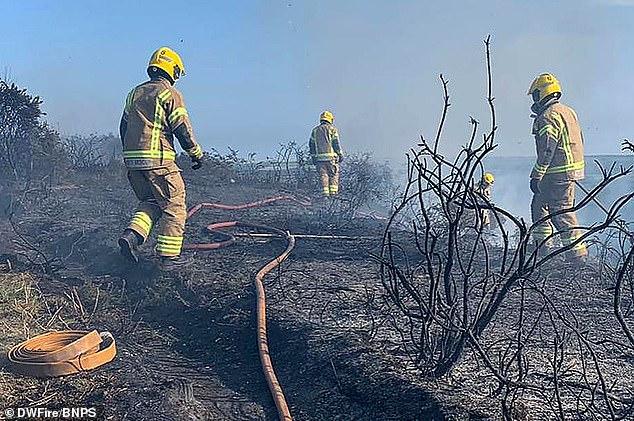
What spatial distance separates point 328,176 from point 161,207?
6837mm

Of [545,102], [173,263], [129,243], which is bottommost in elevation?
[173,263]

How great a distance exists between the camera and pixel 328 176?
510 inches

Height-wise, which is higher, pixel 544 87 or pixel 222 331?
pixel 544 87

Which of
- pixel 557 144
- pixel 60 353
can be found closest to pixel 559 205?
pixel 557 144

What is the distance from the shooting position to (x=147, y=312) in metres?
5.59

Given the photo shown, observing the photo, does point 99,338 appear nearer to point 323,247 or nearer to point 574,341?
point 574,341

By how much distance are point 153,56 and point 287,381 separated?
388cm

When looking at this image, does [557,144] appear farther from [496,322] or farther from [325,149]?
[325,149]

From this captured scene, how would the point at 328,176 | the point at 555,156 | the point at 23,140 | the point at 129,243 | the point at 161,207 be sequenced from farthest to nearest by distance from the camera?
the point at 328,176
the point at 23,140
the point at 555,156
the point at 161,207
the point at 129,243

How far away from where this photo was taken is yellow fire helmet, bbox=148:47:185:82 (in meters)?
6.42

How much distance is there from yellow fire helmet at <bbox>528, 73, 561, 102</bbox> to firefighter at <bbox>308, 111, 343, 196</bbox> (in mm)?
5505

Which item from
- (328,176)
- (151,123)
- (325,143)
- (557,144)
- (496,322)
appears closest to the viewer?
(496,322)

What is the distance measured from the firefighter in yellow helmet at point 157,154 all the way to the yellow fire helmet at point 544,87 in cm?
403

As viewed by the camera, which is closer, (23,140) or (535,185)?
(535,185)
